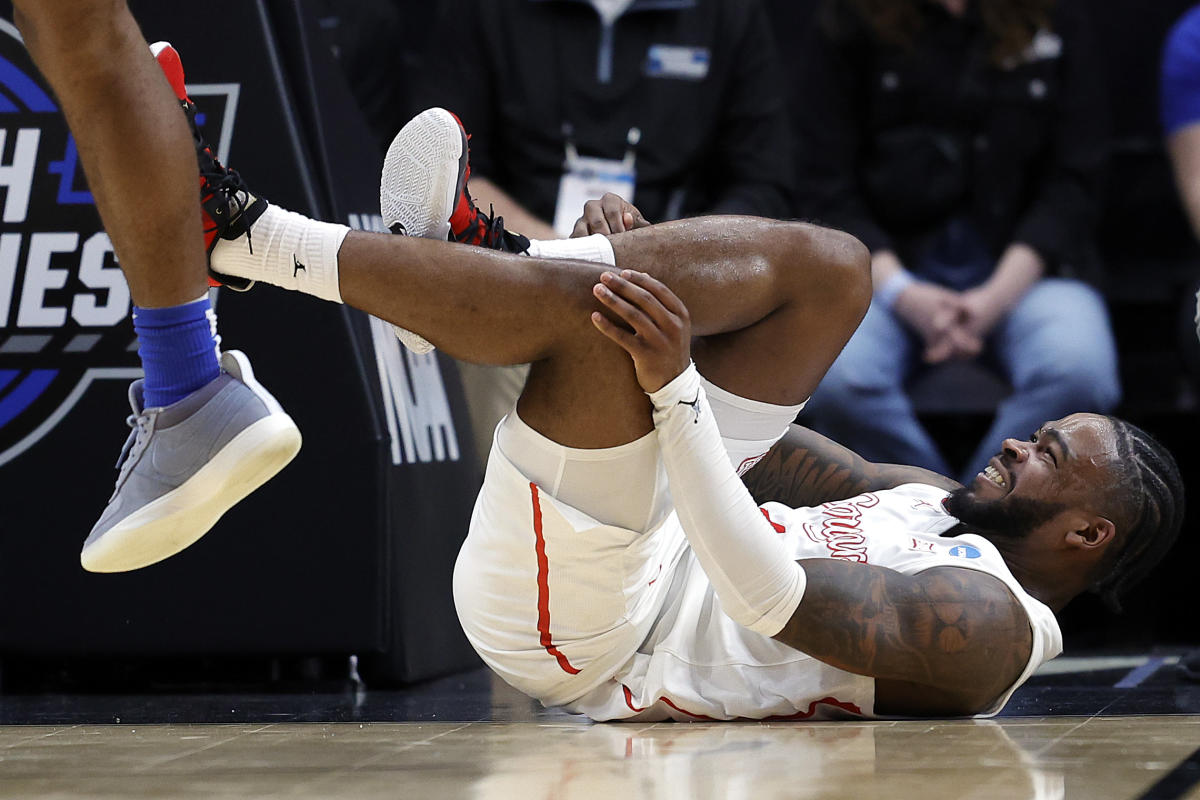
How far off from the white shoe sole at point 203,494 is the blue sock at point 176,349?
118mm

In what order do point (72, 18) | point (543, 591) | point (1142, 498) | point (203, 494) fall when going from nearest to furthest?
point (72, 18)
point (203, 494)
point (543, 591)
point (1142, 498)

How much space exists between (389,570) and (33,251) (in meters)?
0.76

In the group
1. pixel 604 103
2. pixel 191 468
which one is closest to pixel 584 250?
pixel 191 468

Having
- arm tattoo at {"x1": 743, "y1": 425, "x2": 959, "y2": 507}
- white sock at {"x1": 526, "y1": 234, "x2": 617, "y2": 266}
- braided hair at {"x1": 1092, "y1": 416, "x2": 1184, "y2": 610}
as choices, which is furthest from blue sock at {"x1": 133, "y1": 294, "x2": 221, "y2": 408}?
braided hair at {"x1": 1092, "y1": 416, "x2": 1184, "y2": 610}

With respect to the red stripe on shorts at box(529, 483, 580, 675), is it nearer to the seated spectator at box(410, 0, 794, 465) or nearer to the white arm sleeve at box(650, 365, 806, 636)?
the white arm sleeve at box(650, 365, 806, 636)

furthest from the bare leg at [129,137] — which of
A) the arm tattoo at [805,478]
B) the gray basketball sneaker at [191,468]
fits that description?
the arm tattoo at [805,478]

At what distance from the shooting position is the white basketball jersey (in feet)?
6.16

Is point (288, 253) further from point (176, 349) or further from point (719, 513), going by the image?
point (719, 513)

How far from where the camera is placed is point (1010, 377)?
327cm

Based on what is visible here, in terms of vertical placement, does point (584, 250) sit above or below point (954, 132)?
below

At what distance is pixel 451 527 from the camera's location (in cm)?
257

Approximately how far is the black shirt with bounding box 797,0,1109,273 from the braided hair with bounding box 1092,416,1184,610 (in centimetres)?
136

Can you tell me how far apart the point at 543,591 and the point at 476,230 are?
46 cm

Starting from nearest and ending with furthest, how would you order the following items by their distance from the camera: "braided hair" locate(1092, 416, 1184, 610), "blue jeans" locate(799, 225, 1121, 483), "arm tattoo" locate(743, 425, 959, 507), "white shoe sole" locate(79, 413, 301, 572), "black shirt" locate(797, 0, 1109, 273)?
"white shoe sole" locate(79, 413, 301, 572) < "braided hair" locate(1092, 416, 1184, 610) < "arm tattoo" locate(743, 425, 959, 507) < "blue jeans" locate(799, 225, 1121, 483) < "black shirt" locate(797, 0, 1109, 273)
